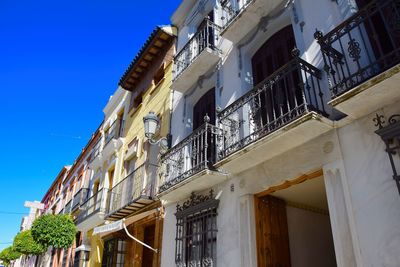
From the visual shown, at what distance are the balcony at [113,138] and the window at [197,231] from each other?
22.1 ft

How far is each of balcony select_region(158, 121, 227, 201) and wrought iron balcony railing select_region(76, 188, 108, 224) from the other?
5206 millimetres

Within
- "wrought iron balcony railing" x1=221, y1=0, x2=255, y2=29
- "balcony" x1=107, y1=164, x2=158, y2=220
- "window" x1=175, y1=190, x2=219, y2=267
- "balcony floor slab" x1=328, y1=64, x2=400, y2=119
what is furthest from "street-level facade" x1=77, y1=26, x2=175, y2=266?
"balcony floor slab" x1=328, y1=64, x2=400, y2=119

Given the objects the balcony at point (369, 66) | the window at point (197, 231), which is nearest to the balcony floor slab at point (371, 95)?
the balcony at point (369, 66)

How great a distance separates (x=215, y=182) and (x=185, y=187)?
2.29 ft

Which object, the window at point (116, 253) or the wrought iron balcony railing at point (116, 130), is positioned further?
the wrought iron balcony railing at point (116, 130)

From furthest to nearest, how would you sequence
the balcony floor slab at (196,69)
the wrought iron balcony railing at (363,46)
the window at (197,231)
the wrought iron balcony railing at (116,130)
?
1. the wrought iron balcony railing at (116,130)
2. the balcony floor slab at (196,69)
3. the window at (197,231)
4. the wrought iron balcony railing at (363,46)

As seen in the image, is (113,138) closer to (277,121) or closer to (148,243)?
(148,243)

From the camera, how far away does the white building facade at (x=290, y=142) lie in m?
3.81

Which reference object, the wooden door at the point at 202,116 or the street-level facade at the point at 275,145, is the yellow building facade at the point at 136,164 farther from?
the wooden door at the point at 202,116

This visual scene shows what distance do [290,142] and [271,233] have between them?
1.72 metres

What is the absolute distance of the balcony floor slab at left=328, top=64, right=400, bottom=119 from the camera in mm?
3518

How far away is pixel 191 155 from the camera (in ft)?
24.0

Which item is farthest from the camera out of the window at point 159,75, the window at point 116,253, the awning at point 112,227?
the window at point 159,75

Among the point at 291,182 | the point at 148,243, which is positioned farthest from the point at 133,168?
the point at 291,182
